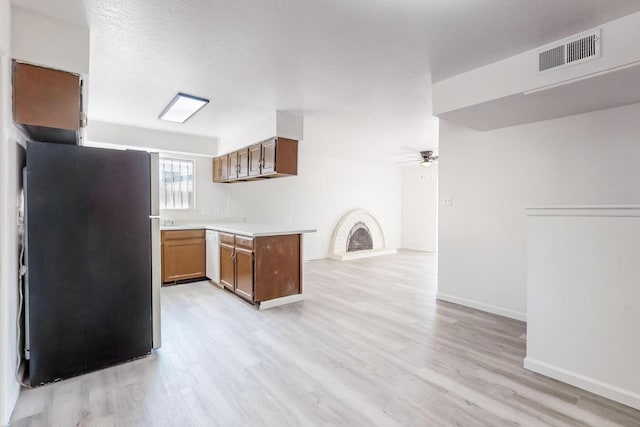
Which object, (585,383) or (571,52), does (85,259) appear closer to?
(585,383)

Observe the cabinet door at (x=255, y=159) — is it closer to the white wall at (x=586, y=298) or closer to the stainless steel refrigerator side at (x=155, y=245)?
the stainless steel refrigerator side at (x=155, y=245)

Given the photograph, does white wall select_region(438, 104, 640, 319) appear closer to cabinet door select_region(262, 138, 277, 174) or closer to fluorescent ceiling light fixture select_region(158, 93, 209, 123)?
cabinet door select_region(262, 138, 277, 174)

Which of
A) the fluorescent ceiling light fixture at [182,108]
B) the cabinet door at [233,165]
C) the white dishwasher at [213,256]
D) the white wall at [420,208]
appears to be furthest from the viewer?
the white wall at [420,208]

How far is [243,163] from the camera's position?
15.6ft

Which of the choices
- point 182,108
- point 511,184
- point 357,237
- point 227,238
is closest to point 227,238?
point 227,238

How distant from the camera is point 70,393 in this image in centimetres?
200

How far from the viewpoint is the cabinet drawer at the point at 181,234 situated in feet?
15.1

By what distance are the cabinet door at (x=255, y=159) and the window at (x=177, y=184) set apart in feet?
5.28

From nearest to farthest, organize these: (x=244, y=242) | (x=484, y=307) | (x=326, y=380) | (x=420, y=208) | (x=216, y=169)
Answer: (x=326, y=380), (x=484, y=307), (x=244, y=242), (x=216, y=169), (x=420, y=208)

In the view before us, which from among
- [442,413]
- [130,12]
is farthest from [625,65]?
[130,12]

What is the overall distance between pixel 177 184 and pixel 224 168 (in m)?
0.87

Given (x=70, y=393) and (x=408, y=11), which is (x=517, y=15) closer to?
(x=408, y=11)

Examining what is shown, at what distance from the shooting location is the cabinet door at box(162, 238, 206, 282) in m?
4.65

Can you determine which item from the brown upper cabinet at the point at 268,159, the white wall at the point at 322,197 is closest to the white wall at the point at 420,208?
the white wall at the point at 322,197
